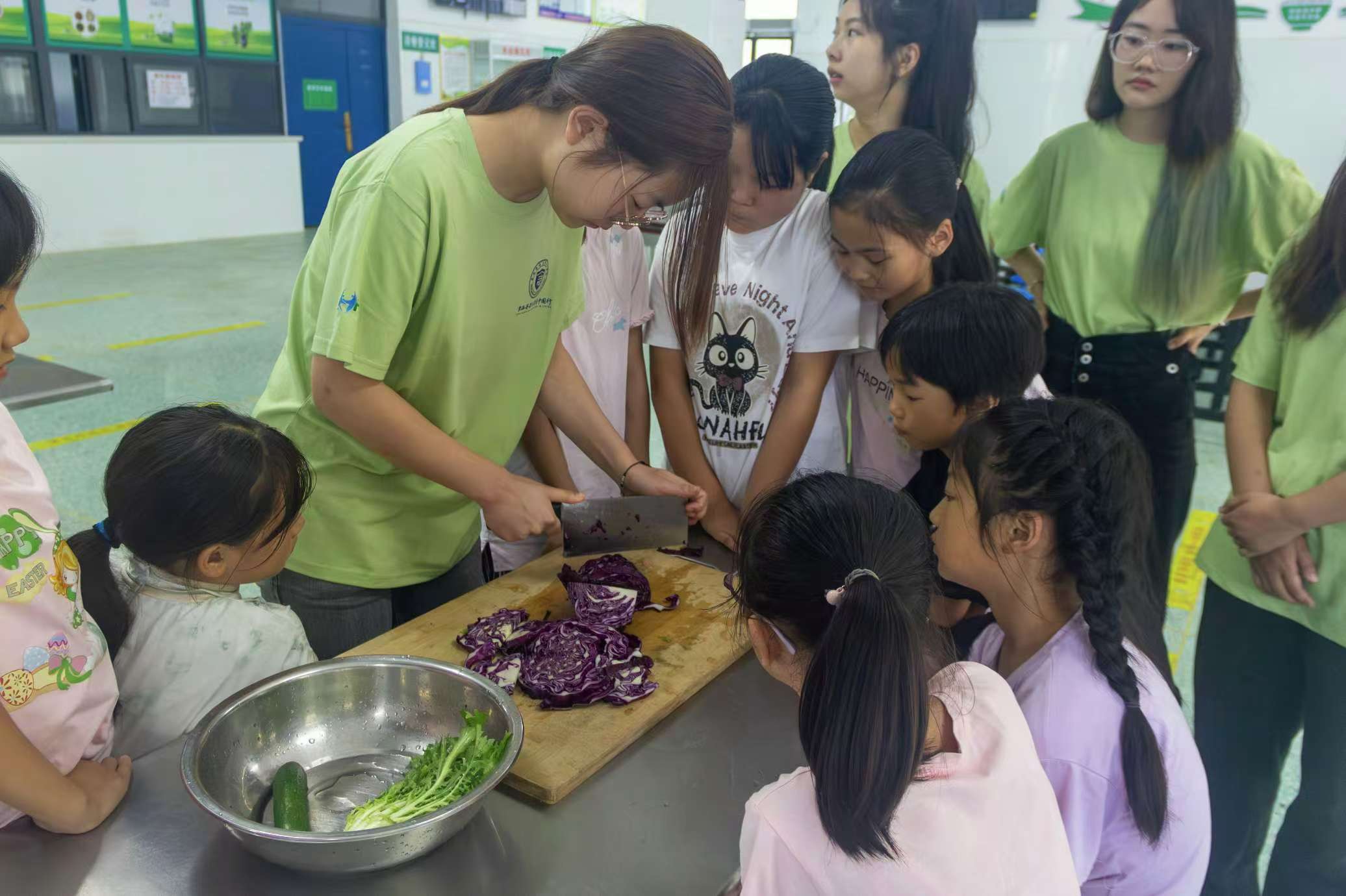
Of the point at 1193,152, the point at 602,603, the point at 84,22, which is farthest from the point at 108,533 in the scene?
the point at 84,22

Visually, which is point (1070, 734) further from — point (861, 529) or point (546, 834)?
point (546, 834)

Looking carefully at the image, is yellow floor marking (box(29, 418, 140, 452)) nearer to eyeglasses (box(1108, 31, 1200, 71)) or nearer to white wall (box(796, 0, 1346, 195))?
eyeglasses (box(1108, 31, 1200, 71))

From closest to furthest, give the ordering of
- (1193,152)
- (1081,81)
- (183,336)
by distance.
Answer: (1193,152)
(1081,81)
(183,336)

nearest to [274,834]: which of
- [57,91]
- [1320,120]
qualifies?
[1320,120]

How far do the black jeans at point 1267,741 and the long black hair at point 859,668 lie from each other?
3.18ft

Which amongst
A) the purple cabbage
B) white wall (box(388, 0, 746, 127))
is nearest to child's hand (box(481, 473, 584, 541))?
the purple cabbage

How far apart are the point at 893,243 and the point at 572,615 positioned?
858 millimetres

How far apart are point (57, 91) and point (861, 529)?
28.2 feet

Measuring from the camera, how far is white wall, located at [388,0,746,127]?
956 cm

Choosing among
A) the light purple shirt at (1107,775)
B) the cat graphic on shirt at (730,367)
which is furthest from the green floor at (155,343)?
the cat graphic on shirt at (730,367)

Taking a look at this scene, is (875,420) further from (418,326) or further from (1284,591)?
(418,326)

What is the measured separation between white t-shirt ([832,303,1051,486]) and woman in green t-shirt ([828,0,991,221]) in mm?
440

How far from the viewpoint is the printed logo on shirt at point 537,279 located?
4.76 feet

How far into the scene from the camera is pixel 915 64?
215 cm
